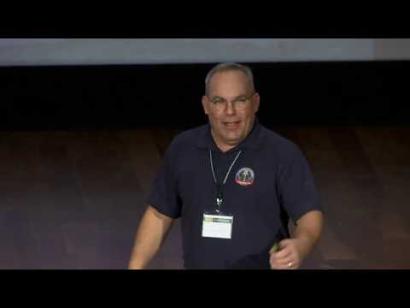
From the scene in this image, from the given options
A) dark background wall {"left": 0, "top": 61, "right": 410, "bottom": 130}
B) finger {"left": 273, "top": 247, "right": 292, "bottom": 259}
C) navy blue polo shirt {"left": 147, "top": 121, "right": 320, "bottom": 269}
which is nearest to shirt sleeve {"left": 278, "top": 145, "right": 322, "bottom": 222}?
navy blue polo shirt {"left": 147, "top": 121, "right": 320, "bottom": 269}

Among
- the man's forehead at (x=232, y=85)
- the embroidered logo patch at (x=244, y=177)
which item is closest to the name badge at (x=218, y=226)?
the embroidered logo patch at (x=244, y=177)

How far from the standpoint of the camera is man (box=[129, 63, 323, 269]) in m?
2.88

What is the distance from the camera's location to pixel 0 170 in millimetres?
6742

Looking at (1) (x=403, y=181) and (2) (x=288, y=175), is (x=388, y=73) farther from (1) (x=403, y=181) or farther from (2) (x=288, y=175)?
(2) (x=288, y=175)

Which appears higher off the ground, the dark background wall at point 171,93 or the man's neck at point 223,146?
the dark background wall at point 171,93

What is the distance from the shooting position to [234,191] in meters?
2.91

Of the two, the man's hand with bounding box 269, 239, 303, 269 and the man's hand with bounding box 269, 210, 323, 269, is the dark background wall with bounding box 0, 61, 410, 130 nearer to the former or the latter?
the man's hand with bounding box 269, 210, 323, 269

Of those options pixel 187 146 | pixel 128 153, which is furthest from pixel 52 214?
pixel 187 146

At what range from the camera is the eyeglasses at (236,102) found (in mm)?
2883

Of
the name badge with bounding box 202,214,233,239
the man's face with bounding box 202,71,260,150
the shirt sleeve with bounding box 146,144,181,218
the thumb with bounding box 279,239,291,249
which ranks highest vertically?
the man's face with bounding box 202,71,260,150

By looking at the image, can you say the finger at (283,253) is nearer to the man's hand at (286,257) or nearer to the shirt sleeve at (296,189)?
the man's hand at (286,257)

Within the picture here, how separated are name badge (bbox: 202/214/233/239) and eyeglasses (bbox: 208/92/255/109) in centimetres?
32

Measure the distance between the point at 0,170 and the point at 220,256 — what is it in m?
4.09

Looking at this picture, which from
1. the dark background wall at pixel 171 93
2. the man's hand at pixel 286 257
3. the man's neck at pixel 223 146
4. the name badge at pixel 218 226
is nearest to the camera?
the man's hand at pixel 286 257
